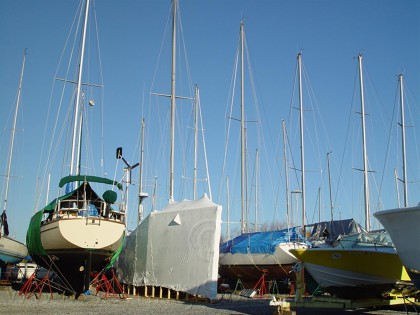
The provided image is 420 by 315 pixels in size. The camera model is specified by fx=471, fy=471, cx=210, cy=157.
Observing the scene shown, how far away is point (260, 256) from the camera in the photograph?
22578 millimetres

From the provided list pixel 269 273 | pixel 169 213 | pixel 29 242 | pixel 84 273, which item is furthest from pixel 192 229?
pixel 29 242

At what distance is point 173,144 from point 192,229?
219 inches

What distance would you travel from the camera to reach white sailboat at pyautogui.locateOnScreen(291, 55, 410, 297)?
13.1 meters

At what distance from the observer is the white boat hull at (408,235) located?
1092cm

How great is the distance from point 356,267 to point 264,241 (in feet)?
32.0

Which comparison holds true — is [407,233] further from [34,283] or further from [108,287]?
[34,283]

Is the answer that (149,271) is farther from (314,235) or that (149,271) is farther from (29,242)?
(314,235)

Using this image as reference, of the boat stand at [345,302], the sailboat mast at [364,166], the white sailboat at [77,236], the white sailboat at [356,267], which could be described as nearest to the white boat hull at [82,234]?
the white sailboat at [77,236]

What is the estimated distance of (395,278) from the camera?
13.0m

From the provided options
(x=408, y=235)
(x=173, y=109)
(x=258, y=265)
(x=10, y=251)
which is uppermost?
(x=173, y=109)

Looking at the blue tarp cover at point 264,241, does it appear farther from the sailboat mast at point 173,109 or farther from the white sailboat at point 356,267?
the white sailboat at point 356,267

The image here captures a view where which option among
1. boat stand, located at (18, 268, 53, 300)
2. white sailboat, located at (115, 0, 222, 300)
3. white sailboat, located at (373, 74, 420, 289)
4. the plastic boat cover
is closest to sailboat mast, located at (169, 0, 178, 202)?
white sailboat, located at (115, 0, 222, 300)

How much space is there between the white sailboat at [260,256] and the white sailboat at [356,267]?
7.67 metres

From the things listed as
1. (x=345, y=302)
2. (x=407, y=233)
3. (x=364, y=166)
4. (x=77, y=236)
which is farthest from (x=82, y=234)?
(x=364, y=166)
